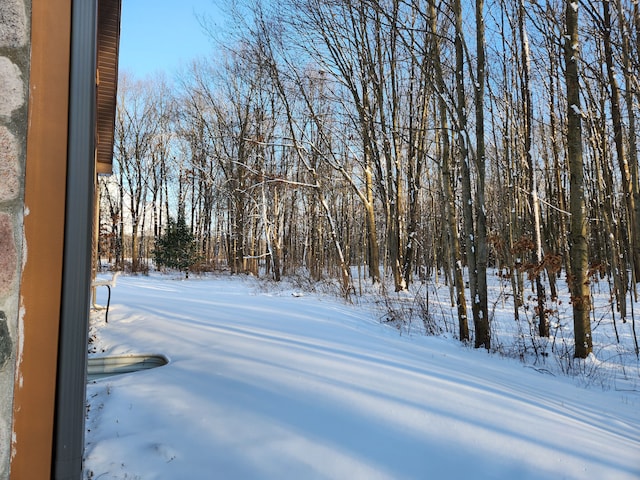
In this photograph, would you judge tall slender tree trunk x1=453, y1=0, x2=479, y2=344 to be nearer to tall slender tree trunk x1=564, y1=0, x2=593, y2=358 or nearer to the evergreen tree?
tall slender tree trunk x1=564, y1=0, x2=593, y2=358

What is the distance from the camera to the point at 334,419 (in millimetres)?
2348

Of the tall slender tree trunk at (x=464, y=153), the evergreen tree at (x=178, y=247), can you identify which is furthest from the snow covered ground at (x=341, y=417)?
the evergreen tree at (x=178, y=247)

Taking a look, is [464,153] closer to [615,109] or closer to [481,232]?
[481,232]

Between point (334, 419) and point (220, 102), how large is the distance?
58.6ft

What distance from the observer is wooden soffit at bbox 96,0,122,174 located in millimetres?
3873

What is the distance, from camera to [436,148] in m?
15.8

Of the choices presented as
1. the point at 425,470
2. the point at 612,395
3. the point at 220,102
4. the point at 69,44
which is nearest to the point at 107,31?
the point at 69,44

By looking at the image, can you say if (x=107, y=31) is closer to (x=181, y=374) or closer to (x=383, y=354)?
(x=181, y=374)

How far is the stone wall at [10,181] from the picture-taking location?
91 cm

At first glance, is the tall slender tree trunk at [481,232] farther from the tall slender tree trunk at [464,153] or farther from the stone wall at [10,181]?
the stone wall at [10,181]

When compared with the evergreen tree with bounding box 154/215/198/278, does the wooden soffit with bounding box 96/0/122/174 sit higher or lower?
higher

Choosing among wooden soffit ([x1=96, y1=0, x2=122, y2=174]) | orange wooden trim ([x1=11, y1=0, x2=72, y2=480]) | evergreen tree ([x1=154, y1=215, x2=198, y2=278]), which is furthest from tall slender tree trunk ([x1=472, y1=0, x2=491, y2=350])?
evergreen tree ([x1=154, y1=215, x2=198, y2=278])

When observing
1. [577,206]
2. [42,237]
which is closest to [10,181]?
[42,237]

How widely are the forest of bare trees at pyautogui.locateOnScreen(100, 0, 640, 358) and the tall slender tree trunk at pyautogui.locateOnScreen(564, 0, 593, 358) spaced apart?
0.8 inches
